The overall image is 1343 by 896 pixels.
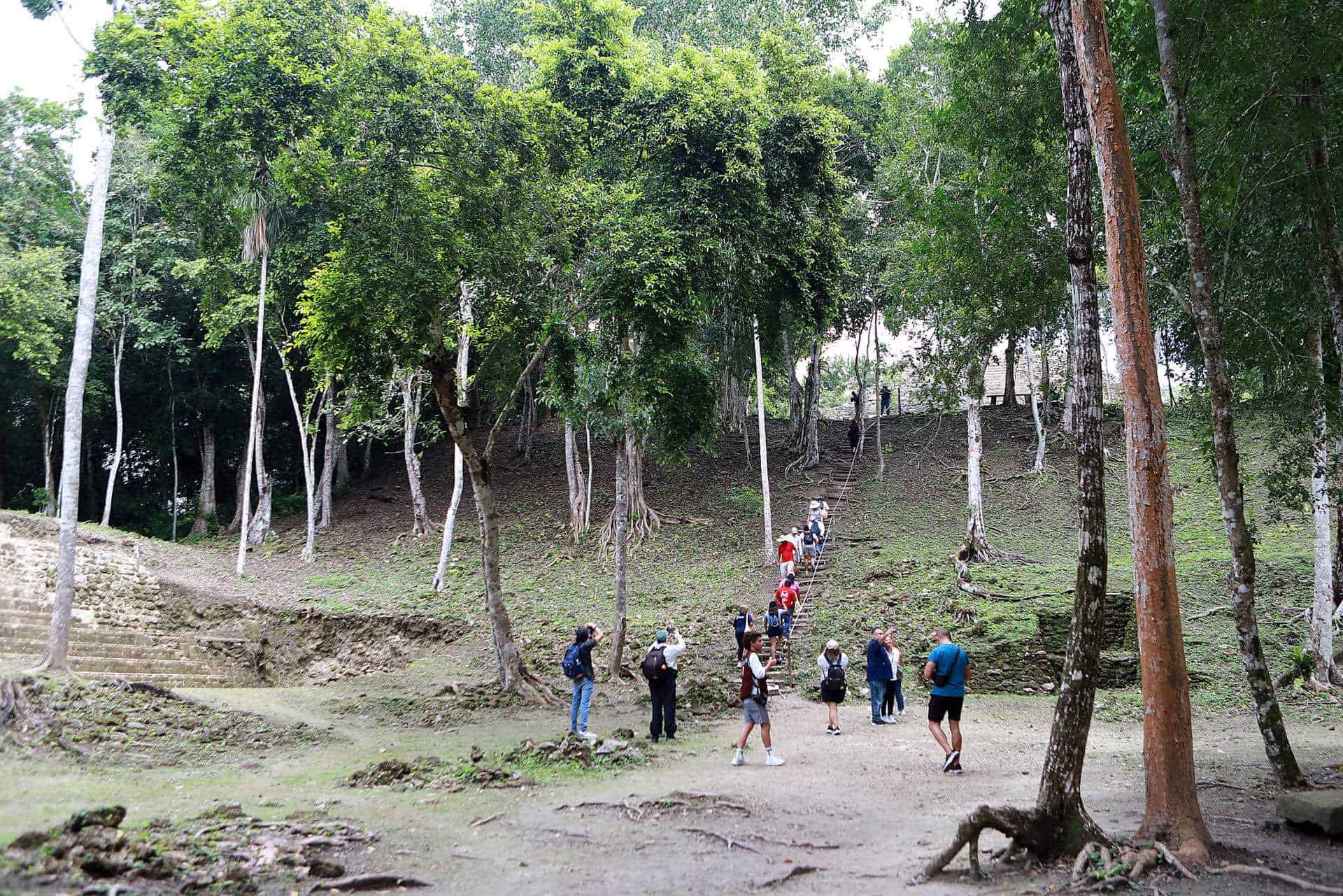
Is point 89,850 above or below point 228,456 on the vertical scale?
below

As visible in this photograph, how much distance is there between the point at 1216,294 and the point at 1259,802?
5.56m

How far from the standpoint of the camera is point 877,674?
13328 mm

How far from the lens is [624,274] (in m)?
15.7

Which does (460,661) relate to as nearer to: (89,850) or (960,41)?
(89,850)

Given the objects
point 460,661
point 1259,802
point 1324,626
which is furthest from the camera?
point 460,661

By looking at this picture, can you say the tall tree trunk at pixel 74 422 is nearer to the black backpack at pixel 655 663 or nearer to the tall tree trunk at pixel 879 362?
the black backpack at pixel 655 663

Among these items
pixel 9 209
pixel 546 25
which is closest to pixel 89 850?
pixel 546 25

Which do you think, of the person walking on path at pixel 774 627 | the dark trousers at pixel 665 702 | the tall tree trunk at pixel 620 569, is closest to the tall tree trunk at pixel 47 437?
the tall tree trunk at pixel 620 569

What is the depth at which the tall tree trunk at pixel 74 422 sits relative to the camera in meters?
12.4

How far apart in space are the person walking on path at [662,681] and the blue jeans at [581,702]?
0.81 meters

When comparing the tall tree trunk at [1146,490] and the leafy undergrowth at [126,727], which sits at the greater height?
the tall tree trunk at [1146,490]

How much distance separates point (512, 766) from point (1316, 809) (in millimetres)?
7719

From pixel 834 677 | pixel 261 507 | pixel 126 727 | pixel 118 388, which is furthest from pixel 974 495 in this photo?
pixel 118 388

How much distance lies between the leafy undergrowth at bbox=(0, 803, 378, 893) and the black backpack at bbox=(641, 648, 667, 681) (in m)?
5.09
